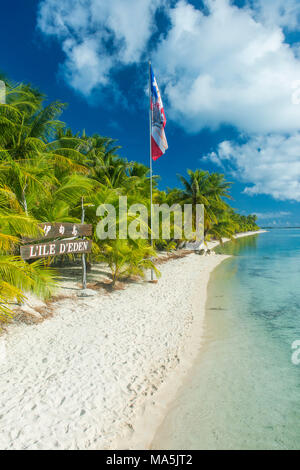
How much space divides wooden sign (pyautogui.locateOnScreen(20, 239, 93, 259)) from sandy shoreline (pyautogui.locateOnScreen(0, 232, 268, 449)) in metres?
1.44

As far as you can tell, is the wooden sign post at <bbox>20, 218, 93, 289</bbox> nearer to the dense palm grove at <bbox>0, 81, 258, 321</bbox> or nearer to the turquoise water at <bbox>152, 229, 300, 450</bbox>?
the dense palm grove at <bbox>0, 81, 258, 321</bbox>

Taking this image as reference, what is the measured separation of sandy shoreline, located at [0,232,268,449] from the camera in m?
2.80

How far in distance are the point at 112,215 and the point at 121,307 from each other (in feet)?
Answer: 9.73

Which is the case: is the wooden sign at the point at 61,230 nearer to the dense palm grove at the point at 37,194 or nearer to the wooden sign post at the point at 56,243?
the wooden sign post at the point at 56,243

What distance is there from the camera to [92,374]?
381cm

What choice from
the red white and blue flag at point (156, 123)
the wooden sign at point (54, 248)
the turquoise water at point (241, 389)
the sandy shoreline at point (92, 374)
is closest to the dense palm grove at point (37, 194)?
the wooden sign at point (54, 248)

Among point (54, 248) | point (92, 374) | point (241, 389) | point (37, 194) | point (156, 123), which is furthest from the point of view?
point (156, 123)

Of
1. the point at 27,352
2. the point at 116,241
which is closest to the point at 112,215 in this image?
the point at 116,241

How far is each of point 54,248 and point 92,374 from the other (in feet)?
9.89

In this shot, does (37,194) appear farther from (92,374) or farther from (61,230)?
(92,374)

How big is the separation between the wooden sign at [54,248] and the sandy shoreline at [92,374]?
4.73 ft

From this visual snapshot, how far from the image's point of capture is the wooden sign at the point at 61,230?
5.66 m

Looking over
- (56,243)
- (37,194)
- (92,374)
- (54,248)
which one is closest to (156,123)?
(37,194)

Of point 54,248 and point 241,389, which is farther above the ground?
point 54,248
